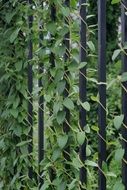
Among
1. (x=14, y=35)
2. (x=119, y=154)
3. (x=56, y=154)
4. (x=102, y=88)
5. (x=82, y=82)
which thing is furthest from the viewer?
(x=14, y=35)

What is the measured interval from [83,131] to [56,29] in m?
0.42

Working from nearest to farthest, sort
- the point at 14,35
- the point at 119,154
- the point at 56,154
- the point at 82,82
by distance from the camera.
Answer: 1. the point at 119,154
2. the point at 82,82
3. the point at 56,154
4. the point at 14,35

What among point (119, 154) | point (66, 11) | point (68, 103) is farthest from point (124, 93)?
point (66, 11)

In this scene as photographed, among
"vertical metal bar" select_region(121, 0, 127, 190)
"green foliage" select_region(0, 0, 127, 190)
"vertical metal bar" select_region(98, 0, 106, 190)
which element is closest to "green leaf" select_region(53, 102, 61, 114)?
"green foliage" select_region(0, 0, 127, 190)

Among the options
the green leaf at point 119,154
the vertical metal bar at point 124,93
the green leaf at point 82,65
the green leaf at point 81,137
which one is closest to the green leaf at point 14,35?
the green leaf at point 82,65

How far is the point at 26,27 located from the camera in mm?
1999

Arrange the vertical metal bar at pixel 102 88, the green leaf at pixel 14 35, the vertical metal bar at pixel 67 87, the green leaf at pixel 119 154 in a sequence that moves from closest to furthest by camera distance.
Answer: the green leaf at pixel 119 154
the vertical metal bar at pixel 102 88
the vertical metal bar at pixel 67 87
the green leaf at pixel 14 35

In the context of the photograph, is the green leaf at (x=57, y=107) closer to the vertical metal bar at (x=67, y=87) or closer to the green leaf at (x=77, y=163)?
the vertical metal bar at (x=67, y=87)

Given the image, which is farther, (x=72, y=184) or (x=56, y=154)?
(x=56, y=154)

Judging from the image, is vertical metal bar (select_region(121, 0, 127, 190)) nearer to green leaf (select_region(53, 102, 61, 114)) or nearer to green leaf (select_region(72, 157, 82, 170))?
green leaf (select_region(72, 157, 82, 170))

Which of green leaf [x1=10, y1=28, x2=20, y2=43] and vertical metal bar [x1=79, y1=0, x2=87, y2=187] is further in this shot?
green leaf [x1=10, y1=28, x2=20, y2=43]

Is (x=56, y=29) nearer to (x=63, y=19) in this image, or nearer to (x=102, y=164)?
(x=63, y=19)

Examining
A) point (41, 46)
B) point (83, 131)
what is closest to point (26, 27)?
point (41, 46)

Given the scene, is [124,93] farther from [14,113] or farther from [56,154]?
[14,113]
